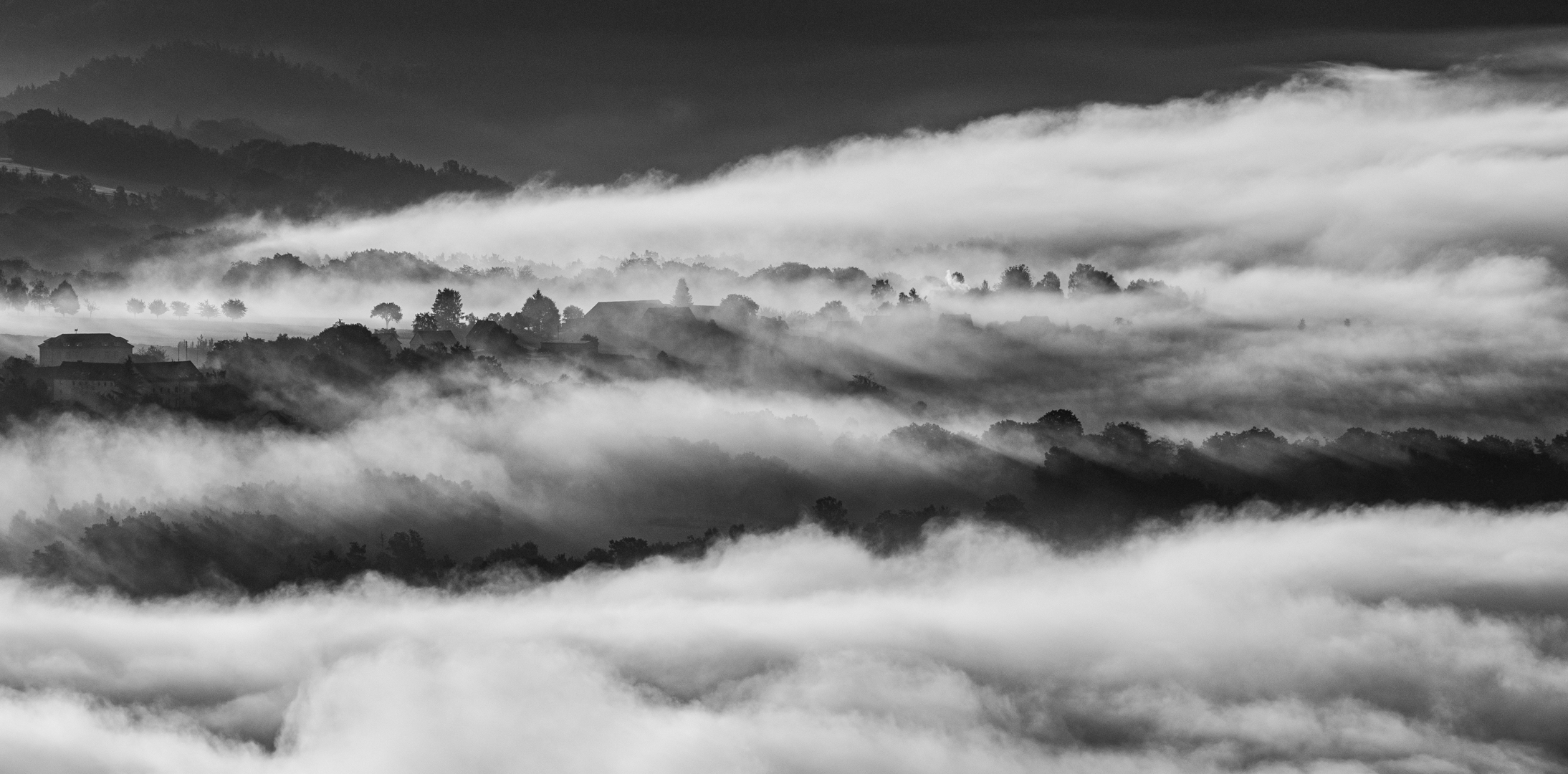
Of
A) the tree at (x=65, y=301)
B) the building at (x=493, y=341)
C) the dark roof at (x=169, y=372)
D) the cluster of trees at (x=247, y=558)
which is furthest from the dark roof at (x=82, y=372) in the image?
the building at (x=493, y=341)

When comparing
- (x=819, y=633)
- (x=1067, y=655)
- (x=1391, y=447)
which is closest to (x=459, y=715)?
(x=819, y=633)

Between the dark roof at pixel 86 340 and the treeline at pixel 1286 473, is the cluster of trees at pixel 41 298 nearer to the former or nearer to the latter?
the dark roof at pixel 86 340

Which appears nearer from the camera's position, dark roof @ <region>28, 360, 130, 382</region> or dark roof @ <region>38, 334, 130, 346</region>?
dark roof @ <region>28, 360, 130, 382</region>

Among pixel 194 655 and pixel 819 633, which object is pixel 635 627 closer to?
pixel 819 633

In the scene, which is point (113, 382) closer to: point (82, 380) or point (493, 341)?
point (82, 380)

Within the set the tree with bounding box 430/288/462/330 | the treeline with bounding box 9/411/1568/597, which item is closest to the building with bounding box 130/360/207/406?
the treeline with bounding box 9/411/1568/597

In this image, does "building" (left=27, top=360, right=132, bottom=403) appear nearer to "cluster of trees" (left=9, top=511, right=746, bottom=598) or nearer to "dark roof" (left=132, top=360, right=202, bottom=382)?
"dark roof" (left=132, top=360, right=202, bottom=382)

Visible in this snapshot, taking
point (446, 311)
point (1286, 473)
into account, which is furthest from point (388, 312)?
point (1286, 473)

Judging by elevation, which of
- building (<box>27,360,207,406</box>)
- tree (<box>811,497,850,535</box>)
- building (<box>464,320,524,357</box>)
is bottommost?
tree (<box>811,497,850,535</box>)
